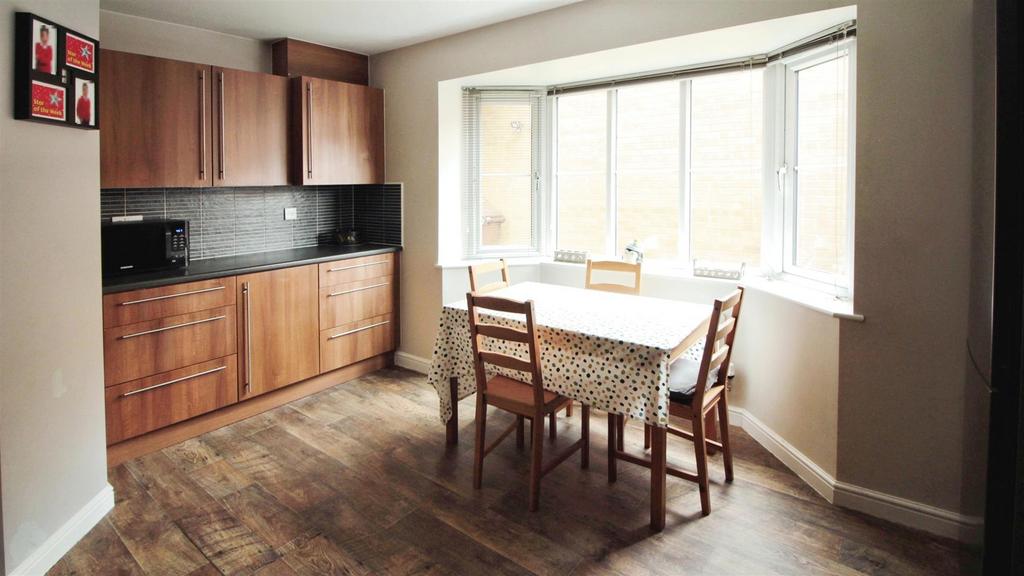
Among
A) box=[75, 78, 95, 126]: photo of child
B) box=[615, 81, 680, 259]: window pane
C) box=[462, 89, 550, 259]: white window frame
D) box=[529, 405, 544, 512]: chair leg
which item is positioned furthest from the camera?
box=[462, 89, 550, 259]: white window frame

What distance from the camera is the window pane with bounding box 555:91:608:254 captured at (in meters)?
4.07

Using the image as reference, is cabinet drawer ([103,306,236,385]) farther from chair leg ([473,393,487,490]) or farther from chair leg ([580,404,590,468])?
chair leg ([580,404,590,468])

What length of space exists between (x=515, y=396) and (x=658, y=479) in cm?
68

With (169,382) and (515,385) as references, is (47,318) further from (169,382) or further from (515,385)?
(515,385)

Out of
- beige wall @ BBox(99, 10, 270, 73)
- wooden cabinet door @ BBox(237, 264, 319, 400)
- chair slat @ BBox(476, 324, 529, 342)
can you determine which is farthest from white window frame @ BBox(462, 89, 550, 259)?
chair slat @ BBox(476, 324, 529, 342)

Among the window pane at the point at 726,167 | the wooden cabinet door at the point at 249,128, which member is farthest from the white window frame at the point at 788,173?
the wooden cabinet door at the point at 249,128

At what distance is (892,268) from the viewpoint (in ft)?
7.72

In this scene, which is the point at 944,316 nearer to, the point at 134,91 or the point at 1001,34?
the point at 1001,34

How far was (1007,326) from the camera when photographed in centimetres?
165

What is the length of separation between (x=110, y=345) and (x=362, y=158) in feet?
6.76

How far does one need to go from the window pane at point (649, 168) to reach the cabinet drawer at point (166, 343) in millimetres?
2529

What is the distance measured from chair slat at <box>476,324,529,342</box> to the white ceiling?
6.15ft

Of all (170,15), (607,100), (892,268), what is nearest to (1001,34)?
(892,268)

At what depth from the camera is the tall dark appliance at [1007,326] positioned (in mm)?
1582
